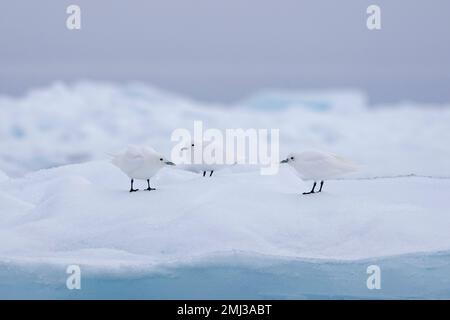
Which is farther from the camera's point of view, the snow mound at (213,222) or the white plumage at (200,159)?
the white plumage at (200,159)

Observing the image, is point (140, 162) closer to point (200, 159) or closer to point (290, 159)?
point (200, 159)

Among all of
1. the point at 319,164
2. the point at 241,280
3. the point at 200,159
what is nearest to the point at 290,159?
the point at 319,164

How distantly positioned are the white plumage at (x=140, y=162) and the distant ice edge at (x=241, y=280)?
47 centimetres

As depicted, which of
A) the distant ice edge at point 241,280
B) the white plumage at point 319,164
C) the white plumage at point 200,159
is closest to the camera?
the distant ice edge at point 241,280

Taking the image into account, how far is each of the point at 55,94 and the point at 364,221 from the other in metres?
1.58

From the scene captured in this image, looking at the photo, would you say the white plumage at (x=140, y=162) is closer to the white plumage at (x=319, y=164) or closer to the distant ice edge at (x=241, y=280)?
the distant ice edge at (x=241, y=280)

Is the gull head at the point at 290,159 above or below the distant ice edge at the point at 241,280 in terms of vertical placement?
above

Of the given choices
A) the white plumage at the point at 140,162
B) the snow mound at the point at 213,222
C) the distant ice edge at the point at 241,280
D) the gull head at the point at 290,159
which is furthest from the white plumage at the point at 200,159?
the distant ice edge at the point at 241,280

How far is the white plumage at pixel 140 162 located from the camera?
3.41 m

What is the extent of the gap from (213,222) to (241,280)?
290 mm

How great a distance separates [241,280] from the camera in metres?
3.20

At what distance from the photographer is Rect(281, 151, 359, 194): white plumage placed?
3402 millimetres
